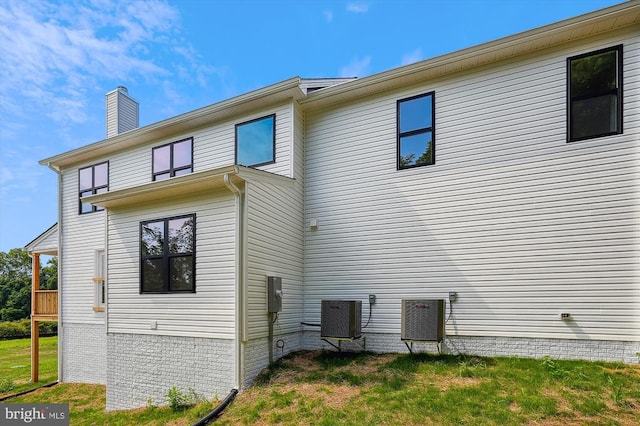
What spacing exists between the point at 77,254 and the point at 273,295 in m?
8.24

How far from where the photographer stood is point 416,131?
7.53m

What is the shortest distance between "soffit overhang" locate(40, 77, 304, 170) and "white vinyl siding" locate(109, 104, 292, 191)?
153 mm

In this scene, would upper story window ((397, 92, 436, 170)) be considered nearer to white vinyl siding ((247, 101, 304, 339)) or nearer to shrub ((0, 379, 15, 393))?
white vinyl siding ((247, 101, 304, 339))

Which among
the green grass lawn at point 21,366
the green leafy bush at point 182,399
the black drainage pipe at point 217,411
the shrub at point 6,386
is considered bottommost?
the green grass lawn at point 21,366

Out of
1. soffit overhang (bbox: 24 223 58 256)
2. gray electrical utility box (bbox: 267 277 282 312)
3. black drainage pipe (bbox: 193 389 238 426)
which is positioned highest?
soffit overhang (bbox: 24 223 58 256)

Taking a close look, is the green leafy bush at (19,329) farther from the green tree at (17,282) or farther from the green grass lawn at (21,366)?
the green tree at (17,282)

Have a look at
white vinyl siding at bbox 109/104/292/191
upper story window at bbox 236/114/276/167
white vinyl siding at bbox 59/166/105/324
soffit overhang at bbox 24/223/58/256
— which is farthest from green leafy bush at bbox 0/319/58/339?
upper story window at bbox 236/114/276/167

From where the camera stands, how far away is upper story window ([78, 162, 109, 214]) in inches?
448

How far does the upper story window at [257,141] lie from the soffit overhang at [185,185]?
1063 mm

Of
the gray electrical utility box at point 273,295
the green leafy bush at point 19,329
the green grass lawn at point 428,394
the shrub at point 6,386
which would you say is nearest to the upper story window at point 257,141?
the gray electrical utility box at point 273,295

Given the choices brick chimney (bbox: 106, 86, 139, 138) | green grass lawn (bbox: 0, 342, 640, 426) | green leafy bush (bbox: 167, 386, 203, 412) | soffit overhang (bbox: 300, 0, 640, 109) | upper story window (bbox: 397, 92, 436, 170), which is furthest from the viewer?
brick chimney (bbox: 106, 86, 139, 138)

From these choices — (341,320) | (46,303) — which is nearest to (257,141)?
(341,320)

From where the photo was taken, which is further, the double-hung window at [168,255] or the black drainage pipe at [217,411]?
the double-hung window at [168,255]

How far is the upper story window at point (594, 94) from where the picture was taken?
600cm
